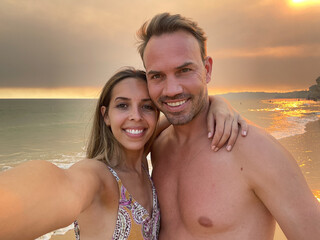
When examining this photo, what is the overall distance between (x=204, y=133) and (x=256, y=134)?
586 mm

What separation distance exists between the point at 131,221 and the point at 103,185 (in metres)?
0.39

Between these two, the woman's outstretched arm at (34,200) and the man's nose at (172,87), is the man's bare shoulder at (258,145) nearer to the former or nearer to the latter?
the man's nose at (172,87)

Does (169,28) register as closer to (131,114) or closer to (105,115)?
(131,114)

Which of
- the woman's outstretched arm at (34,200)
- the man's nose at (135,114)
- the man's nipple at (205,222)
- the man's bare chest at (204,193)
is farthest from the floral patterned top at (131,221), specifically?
the woman's outstretched arm at (34,200)

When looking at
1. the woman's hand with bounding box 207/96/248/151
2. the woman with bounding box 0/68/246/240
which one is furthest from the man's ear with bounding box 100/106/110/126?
the woman's hand with bounding box 207/96/248/151

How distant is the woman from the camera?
3.55 ft

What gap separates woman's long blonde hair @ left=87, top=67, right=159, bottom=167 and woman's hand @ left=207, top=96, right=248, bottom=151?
817 mm

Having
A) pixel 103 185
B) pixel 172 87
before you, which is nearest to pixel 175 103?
pixel 172 87

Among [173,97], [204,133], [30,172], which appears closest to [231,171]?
[204,133]

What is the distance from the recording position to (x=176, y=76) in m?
2.66

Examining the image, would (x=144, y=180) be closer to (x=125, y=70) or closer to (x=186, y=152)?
(x=186, y=152)

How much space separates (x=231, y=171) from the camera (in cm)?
229

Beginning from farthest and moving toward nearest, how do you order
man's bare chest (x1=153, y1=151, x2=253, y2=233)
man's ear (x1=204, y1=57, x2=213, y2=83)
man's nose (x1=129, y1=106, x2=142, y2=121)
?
man's ear (x1=204, y1=57, x2=213, y2=83)
man's nose (x1=129, y1=106, x2=142, y2=121)
man's bare chest (x1=153, y1=151, x2=253, y2=233)

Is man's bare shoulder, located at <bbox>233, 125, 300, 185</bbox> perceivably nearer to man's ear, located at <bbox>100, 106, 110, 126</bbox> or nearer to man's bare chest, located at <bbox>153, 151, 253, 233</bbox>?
man's bare chest, located at <bbox>153, 151, 253, 233</bbox>
